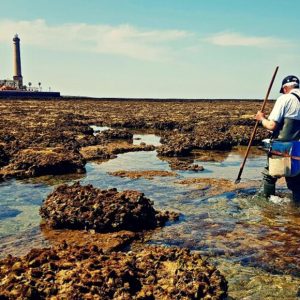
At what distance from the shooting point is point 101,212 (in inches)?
257

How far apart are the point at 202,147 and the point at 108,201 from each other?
10264mm

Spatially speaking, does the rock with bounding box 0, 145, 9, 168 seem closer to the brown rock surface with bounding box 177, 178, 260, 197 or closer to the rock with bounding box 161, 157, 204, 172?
the rock with bounding box 161, 157, 204, 172

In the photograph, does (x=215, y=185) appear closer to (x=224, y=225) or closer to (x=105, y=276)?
(x=224, y=225)

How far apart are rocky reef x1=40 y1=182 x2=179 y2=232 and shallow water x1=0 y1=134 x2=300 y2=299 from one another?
0.95 feet

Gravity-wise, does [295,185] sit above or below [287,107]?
below

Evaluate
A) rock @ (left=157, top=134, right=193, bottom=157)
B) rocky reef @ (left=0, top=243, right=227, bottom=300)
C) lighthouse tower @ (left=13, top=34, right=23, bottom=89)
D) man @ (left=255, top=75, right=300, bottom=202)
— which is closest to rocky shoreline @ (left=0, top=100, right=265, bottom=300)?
rocky reef @ (left=0, top=243, right=227, bottom=300)

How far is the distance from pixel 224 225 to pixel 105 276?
3395 mm

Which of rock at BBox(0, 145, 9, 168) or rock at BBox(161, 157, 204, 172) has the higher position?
rock at BBox(0, 145, 9, 168)

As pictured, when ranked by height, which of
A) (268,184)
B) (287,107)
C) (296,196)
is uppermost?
(287,107)

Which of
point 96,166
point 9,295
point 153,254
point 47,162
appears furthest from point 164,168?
point 9,295

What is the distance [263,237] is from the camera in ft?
20.2

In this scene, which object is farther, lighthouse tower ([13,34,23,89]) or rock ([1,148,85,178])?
lighthouse tower ([13,34,23,89])

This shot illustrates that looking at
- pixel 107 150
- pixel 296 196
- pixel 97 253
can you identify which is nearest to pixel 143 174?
pixel 296 196

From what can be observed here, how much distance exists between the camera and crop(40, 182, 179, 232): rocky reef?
6430 millimetres
